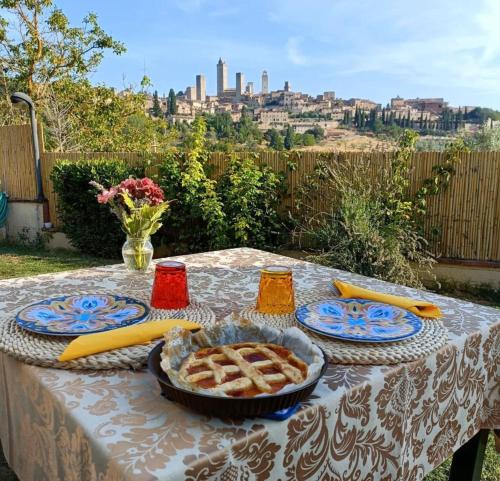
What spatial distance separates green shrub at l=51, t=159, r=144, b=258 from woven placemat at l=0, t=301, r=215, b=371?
16.9ft

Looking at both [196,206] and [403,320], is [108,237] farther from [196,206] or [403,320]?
[403,320]

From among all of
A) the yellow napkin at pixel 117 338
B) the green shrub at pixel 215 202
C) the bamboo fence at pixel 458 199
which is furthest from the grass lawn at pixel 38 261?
the yellow napkin at pixel 117 338

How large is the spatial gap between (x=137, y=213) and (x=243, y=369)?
1.07 m

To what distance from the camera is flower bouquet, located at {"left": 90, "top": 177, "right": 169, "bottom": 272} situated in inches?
72.4

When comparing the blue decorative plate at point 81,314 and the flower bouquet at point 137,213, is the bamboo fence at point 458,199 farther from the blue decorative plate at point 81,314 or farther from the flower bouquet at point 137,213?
the blue decorative plate at point 81,314

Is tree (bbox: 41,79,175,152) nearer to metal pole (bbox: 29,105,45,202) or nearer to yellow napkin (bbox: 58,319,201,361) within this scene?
metal pole (bbox: 29,105,45,202)

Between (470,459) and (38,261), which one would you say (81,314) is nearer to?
(470,459)

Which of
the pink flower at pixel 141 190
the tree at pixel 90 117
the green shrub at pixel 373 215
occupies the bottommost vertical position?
the green shrub at pixel 373 215

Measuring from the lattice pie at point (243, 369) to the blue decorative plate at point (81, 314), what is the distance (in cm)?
34

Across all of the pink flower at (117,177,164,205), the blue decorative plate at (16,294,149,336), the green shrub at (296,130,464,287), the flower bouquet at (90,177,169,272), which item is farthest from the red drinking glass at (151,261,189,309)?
the green shrub at (296,130,464,287)

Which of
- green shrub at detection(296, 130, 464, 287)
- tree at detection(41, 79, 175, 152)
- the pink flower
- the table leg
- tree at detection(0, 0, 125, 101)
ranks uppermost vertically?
tree at detection(0, 0, 125, 101)

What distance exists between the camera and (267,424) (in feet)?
2.71

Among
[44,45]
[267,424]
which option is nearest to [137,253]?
[267,424]

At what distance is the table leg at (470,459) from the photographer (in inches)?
58.1
